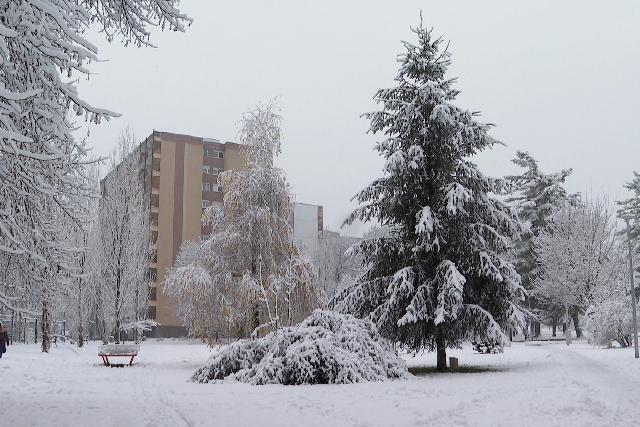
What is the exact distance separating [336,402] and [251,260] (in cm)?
1237

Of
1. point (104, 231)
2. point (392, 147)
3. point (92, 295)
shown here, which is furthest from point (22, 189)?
point (92, 295)

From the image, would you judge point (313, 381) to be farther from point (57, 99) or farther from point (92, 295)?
point (92, 295)

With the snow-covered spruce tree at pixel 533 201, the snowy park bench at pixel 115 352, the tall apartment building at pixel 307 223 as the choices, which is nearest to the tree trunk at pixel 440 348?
the snowy park bench at pixel 115 352

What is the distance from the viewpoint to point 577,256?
45.2 metres

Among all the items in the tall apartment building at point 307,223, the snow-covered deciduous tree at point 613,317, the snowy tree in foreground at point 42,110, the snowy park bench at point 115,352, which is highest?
the tall apartment building at point 307,223

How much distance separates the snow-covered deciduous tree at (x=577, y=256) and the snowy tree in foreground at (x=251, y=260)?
2656 centimetres

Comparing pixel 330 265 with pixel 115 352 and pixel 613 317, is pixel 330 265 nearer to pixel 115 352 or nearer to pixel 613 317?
pixel 613 317

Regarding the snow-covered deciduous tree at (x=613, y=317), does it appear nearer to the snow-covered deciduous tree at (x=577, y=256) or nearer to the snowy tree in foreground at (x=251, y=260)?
the snow-covered deciduous tree at (x=577, y=256)

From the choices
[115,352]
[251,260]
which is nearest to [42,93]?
[251,260]

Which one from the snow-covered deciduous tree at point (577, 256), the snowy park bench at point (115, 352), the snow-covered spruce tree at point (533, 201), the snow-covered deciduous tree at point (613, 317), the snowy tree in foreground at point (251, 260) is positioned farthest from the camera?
the snow-covered spruce tree at point (533, 201)

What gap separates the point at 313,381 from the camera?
1548 centimetres

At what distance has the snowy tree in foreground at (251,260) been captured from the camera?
22.6 meters

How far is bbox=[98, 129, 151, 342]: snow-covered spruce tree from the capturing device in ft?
106

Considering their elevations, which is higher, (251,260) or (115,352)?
(251,260)
